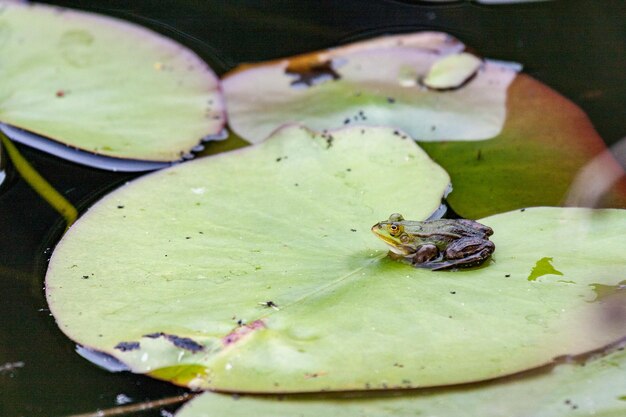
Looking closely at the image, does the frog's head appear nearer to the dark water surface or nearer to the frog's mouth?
the frog's mouth

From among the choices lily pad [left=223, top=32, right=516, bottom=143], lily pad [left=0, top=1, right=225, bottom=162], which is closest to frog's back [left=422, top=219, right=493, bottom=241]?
lily pad [left=223, top=32, right=516, bottom=143]

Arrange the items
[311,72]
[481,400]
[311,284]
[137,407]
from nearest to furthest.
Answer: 1. [481,400]
2. [137,407]
3. [311,284]
4. [311,72]

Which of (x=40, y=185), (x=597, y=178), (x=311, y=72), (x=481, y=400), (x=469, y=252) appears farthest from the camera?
(x=311, y=72)

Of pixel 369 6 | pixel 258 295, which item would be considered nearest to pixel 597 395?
pixel 258 295

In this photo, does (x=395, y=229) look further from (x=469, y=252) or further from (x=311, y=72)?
(x=311, y=72)

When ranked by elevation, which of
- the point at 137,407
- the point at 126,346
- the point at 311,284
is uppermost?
the point at 311,284

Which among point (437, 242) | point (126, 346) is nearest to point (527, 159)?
point (437, 242)

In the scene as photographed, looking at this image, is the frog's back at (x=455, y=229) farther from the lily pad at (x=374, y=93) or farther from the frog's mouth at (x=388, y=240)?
the lily pad at (x=374, y=93)
